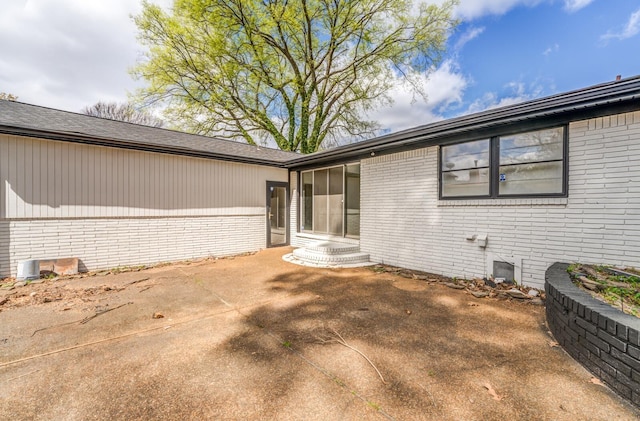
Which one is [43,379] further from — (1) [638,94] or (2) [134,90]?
(2) [134,90]

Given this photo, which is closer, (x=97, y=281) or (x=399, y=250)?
(x=97, y=281)

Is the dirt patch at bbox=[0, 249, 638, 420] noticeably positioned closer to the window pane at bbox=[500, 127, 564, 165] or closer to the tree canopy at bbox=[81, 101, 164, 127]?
the window pane at bbox=[500, 127, 564, 165]

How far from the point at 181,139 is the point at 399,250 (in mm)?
7143

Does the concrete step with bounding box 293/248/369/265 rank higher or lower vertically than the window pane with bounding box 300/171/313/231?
lower

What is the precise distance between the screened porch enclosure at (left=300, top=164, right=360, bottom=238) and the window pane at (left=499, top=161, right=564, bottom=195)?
344 centimetres

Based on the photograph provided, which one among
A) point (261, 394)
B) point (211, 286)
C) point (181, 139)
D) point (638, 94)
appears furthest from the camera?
point (181, 139)

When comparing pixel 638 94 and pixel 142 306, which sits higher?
pixel 638 94

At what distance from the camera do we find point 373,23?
1473 centimetres

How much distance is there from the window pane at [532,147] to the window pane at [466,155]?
0.93 feet

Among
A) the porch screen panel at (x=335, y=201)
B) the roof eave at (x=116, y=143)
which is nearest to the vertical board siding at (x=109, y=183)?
the roof eave at (x=116, y=143)

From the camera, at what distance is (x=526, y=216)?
4367mm

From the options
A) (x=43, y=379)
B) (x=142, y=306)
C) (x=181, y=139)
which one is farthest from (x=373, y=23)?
(x=43, y=379)

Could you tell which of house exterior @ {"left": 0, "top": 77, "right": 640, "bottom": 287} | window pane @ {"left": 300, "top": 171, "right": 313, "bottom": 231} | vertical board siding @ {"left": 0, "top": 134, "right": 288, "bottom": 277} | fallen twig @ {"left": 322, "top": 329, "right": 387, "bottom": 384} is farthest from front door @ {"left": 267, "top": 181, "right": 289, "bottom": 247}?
fallen twig @ {"left": 322, "top": 329, "right": 387, "bottom": 384}

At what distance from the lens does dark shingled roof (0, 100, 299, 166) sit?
5.20m
